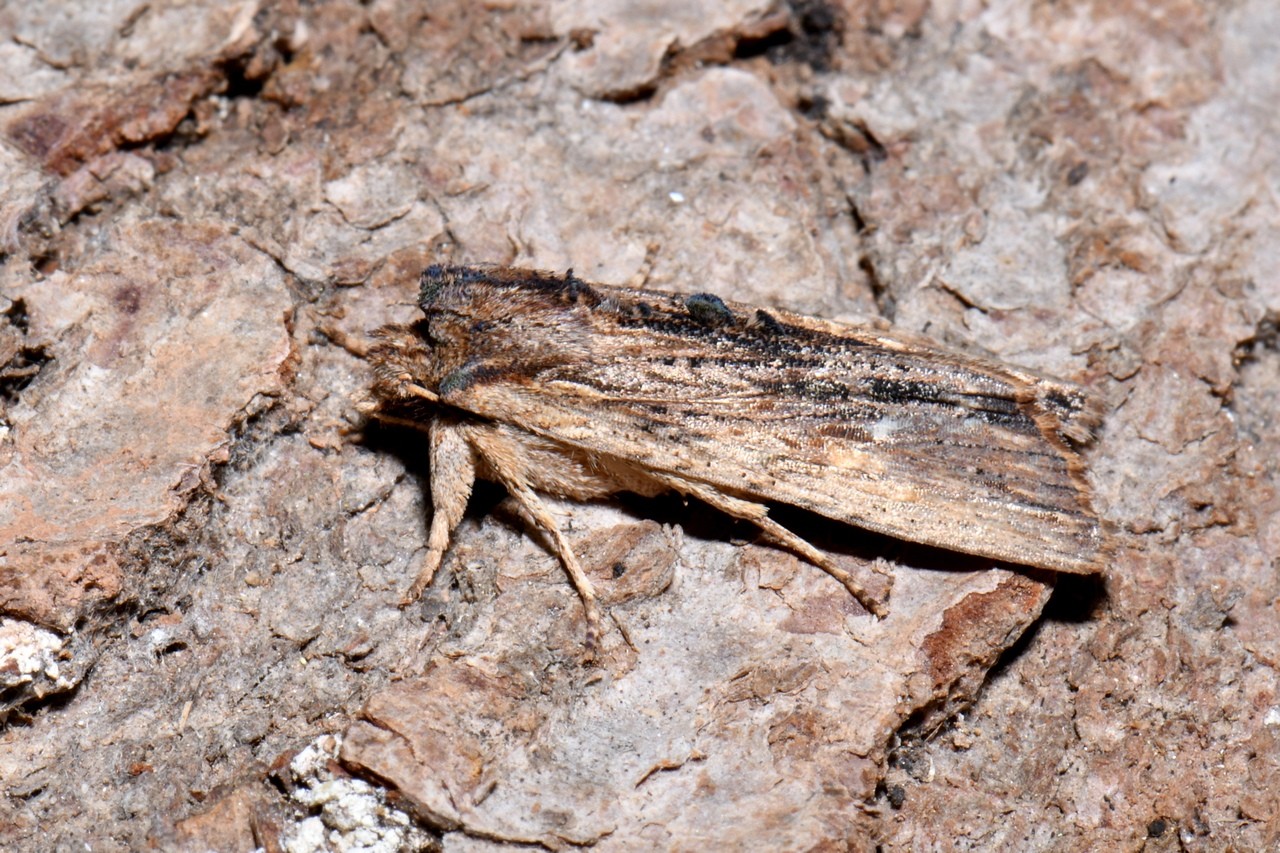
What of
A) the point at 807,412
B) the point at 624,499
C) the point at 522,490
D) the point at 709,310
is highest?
the point at 709,310

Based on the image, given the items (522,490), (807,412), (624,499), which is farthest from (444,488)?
(807,412)

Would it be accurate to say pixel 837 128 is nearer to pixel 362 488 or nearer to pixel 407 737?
pixel 362 488

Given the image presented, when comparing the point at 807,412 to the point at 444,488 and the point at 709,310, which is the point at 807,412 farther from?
the point at 444,488

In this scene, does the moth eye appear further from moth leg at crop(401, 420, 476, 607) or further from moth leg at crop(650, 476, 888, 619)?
moth leg at crop(401, 420, 476, 607)

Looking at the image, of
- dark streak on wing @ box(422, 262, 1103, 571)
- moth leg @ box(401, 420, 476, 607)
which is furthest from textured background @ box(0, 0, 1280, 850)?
dark streak on wing @ box(422, 262, 1103, 571)

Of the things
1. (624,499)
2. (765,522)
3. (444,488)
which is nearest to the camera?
(765,522)

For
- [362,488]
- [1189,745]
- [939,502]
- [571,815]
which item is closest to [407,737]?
[571,815]

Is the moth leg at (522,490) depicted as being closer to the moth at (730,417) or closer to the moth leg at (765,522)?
the moth at (730,417)
